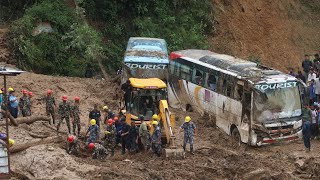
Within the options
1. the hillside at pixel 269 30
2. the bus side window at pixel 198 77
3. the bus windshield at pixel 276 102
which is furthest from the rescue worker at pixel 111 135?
the hillside at pixel 269 30

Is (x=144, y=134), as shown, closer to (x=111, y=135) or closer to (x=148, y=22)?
(x=111, y=135)

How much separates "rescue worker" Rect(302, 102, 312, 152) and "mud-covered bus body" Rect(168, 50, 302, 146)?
186mm

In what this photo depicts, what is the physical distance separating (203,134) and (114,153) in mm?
4381

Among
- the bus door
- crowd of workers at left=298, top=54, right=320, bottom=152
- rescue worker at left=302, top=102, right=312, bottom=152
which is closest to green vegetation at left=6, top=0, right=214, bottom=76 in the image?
crowd of workers at left=298, top=54, right=320, bottom=152

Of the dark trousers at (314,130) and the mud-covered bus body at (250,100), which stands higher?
the mud-covered bus body at (250,100)

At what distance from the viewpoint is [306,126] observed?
20438 millimetres

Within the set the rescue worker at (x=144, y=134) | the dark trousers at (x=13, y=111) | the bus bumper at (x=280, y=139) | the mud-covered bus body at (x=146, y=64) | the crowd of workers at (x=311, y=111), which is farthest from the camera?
the mud-covered bus body at (x=146, y=64)

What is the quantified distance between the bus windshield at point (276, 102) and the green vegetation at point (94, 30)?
12.1 meters

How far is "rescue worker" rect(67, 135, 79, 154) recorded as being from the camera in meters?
18.7

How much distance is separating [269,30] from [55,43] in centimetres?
1288

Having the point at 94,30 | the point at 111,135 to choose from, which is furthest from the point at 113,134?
the point at 94,30

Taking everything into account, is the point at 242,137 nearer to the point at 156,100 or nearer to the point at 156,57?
the point at 156,100

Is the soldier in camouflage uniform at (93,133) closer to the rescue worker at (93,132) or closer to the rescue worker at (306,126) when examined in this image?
the rescue worker at (93,132)

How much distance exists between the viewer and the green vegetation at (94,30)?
30.7m
